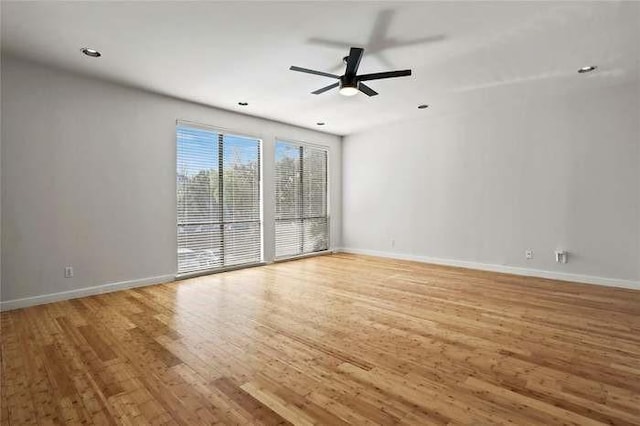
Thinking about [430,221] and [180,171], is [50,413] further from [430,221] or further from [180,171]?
[430,221]

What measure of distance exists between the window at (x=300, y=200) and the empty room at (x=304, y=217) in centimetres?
9

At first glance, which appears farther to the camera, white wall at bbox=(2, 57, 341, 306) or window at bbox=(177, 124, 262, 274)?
window at bbox=(177, 124, 262, 274)

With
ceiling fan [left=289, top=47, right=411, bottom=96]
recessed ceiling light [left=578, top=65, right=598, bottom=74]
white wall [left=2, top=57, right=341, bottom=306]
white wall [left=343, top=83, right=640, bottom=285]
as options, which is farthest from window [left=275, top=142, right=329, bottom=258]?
recessed ceiling light [left=578, top=65, right=598, bottom=74]

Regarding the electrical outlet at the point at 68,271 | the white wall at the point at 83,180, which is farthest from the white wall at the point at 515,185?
the electrical outlet at the point at 68,271

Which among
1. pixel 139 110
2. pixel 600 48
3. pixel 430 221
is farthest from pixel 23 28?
pixel 430 221

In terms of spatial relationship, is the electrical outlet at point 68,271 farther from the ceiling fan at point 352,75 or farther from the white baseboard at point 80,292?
the ceiling fan at point 352,75

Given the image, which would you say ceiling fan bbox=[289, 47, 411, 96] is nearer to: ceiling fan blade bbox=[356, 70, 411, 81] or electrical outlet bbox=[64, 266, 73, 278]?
ceiling fan blade bbox=[356, 70, 411, 81]

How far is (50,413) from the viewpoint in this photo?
73.6 inches

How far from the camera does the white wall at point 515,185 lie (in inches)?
181

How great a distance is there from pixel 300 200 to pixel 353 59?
4285 millimetres

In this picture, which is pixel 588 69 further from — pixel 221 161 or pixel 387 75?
pixel 221 161

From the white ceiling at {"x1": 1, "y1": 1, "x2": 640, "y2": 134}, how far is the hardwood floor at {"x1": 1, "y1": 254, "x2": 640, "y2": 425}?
2.79 m

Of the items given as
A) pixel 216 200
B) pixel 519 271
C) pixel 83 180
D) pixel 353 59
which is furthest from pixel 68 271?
pixel 519 271

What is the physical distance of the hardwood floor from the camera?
73.7 inches
